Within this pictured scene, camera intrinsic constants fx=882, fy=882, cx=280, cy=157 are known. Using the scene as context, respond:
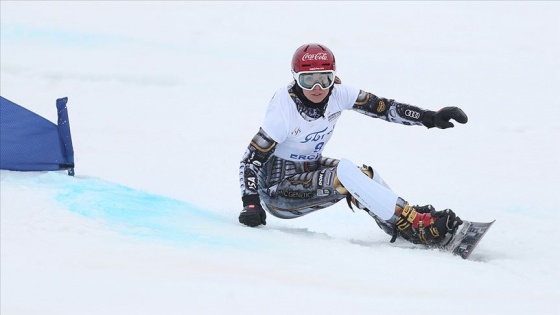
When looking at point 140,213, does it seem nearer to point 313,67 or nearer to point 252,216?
point 252,216

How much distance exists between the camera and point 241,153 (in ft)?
30.0

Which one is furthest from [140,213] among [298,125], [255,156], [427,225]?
[427,225]

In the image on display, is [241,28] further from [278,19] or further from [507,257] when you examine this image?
[507,257]

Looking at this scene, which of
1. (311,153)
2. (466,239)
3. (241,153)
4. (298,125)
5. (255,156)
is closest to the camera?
(466,239)

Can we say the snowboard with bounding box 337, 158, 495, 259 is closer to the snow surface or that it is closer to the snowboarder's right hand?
the snow surface

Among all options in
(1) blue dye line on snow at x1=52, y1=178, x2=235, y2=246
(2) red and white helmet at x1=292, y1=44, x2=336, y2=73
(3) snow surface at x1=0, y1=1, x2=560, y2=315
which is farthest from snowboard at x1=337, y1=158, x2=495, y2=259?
(1) blue dye line on snow at x1=52, y1=178, x2=235, y2=246

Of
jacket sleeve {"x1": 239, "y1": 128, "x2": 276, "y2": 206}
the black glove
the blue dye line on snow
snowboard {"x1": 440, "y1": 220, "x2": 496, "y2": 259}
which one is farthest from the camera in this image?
the black glove

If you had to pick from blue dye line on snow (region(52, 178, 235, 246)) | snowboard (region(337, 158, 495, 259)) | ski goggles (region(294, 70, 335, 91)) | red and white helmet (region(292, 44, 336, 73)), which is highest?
red and white helmet (region(292, 44, 336, 73))

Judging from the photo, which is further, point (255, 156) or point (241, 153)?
point (241, 153)

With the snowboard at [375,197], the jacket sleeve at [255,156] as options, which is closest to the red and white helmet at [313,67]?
the jacket sleeve at [255,156]

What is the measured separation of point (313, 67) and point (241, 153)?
406 cm

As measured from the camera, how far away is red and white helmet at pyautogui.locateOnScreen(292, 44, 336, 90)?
5.18 m

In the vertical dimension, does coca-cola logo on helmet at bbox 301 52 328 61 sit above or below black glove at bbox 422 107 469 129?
above

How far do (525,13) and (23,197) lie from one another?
12.3m
